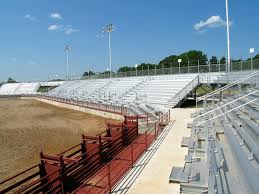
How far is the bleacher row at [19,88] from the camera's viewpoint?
79.2 m

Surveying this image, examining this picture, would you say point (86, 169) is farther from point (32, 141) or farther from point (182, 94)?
point (182, 94)

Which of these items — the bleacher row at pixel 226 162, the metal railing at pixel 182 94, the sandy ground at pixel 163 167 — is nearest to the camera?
the bleacher row at pixel 226 162

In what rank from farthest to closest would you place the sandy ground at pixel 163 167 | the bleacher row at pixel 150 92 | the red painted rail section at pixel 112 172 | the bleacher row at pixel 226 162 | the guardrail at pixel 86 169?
the bleacher row at pixel 150 92 < the red painted rail section at pixel 112 172 < the guardrail at pixel 86 169 < the sandy ground at pixel 163 167 < the bleacher row at pixel 226 162

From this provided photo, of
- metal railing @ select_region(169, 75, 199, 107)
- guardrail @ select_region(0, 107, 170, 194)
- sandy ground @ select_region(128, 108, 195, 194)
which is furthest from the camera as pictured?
metal railing @ select_region(169, 75, 199, 107)

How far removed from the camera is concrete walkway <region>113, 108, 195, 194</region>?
7.36 meters

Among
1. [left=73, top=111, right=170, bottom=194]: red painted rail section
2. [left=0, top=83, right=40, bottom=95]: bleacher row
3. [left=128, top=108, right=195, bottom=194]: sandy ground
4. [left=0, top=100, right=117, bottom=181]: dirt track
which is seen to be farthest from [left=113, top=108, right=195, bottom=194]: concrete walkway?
[left=0, top=83, right=40, bottom=95]: bleacher row

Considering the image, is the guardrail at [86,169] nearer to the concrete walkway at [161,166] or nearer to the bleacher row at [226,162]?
the concrete walkway at [161,166]

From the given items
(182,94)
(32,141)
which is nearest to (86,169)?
(32,141)

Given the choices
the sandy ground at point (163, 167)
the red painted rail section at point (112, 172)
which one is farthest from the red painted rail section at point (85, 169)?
the sandy ground at point (163, 167)

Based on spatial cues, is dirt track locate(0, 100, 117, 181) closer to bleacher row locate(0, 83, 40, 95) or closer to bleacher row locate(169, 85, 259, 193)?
bleacher row locate(169, 85, 259, 193)

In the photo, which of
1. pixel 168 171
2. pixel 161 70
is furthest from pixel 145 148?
pixel 161 70

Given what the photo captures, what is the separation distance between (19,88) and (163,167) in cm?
8109

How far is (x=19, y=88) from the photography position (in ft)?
272

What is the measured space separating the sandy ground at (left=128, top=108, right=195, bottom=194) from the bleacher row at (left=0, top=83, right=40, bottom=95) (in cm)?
7126
